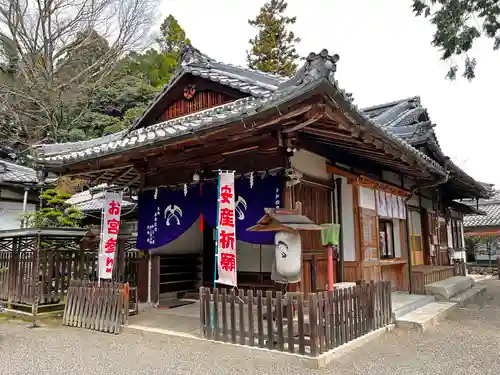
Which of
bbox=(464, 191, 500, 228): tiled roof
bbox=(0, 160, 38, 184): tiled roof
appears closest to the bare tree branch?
bbox=(0, 160, 38, 184): tiled roof

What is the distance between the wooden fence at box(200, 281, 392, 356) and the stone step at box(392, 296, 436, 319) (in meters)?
1.50

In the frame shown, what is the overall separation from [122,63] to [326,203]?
21490mm

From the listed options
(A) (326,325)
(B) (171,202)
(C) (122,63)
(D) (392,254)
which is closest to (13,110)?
(C) (122,63)

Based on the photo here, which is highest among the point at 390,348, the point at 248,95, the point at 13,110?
the point at 13,110

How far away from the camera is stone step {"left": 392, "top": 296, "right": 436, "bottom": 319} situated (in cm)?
770

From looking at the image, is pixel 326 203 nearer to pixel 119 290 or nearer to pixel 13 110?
pixel 119 290

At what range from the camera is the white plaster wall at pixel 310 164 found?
7242 millimetres

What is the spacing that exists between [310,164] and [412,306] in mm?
4003

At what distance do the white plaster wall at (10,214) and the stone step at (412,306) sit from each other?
1668 centimetres

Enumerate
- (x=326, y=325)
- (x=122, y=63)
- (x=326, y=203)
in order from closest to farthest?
(x=326, y=325) → (x=326, y=203) → (x=122, y=63)

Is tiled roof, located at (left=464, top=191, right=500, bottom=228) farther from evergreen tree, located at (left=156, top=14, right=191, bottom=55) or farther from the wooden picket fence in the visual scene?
evergreen tree, located at (left=156, top=14, right=191, bottom=55)

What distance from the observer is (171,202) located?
8.27 m

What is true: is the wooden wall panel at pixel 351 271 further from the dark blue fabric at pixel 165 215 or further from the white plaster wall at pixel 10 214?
the white plaster wall at pixel 10 214

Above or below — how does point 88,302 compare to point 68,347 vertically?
above
